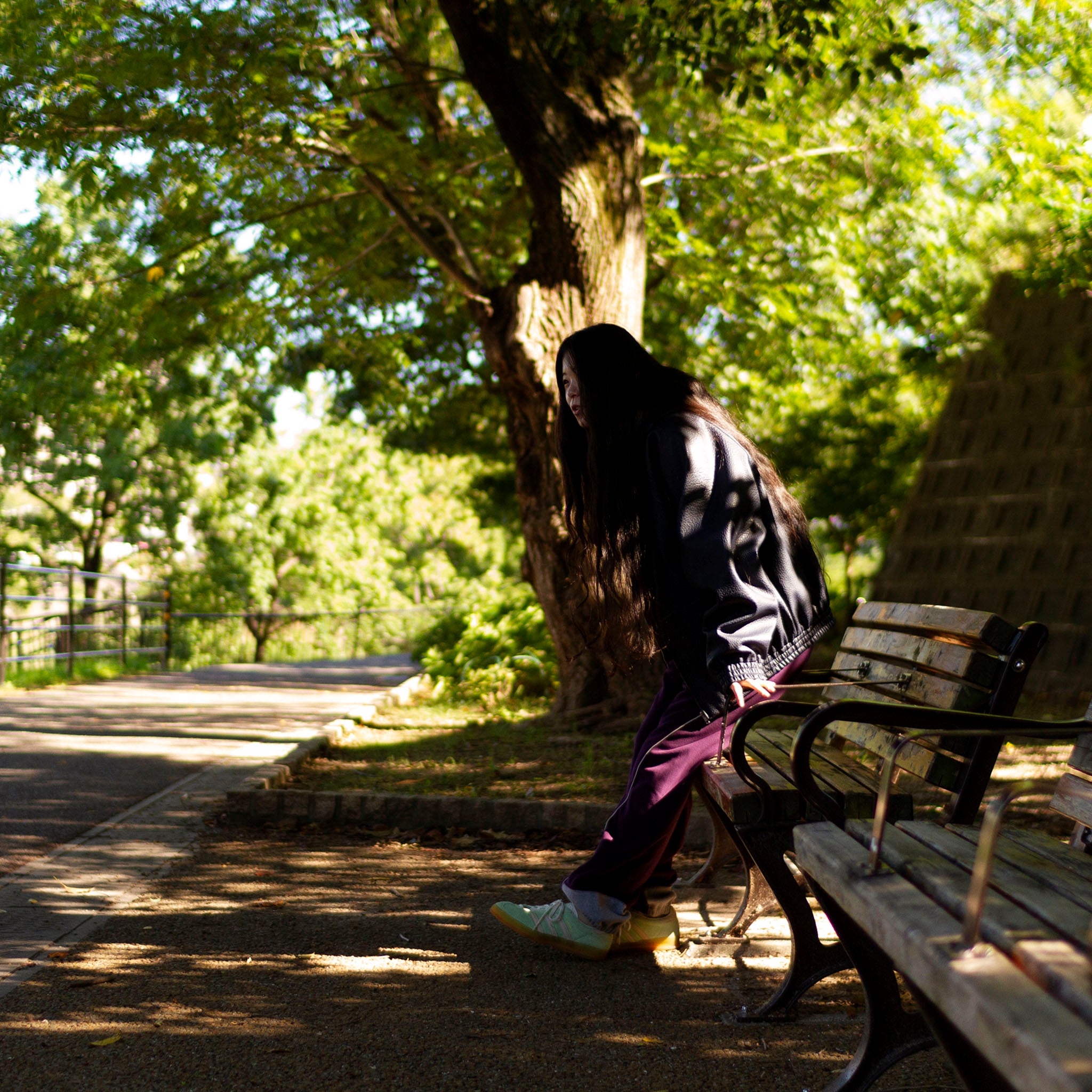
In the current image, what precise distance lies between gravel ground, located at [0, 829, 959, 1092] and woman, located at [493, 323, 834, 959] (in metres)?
0.25

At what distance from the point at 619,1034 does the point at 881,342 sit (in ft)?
45.1

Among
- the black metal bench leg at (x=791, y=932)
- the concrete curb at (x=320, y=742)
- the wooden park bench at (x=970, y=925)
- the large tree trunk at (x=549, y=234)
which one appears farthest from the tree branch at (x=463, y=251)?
the wooden park bench at (x=970, y=925)

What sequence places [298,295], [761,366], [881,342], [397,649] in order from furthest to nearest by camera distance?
[397,649] → [881,342] → [761,366] → [298,295]

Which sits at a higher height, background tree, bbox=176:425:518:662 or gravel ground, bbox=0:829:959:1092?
background tree, bbox=176:425:518:662

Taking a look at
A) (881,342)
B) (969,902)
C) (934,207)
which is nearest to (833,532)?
(881,342)

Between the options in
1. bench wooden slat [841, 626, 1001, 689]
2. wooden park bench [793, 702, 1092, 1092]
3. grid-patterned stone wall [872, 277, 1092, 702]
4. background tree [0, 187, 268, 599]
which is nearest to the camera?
wooden park bench [793, 702, 1092, 1092]

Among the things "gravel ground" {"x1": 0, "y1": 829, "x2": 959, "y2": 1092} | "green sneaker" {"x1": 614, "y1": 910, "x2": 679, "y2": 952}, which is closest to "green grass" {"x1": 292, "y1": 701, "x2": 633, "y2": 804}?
"gravel ground" {"x1": 0, "y1": 829, "x2": 959, "y2": 1092}

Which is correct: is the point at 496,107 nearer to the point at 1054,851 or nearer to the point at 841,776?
the point at 841,776

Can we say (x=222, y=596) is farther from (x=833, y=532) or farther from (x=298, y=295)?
(x=298, y=295)

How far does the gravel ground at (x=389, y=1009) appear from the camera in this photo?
8.82ft

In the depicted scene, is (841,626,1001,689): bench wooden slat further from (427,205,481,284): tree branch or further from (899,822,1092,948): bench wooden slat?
(427,205,481,284): tree branch

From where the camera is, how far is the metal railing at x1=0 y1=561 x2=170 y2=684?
12.3 meters

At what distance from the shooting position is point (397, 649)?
38094 millimetres

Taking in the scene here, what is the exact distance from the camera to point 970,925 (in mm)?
1551
